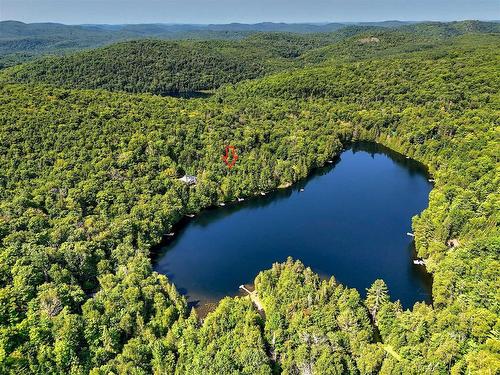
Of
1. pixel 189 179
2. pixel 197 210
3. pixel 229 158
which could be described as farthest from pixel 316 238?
pixel 229 158

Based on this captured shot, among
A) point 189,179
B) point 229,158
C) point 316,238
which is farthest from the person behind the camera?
point 229,158

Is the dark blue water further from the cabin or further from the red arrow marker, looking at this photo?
the red arrow marker

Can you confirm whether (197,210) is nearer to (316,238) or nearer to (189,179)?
(189,179)

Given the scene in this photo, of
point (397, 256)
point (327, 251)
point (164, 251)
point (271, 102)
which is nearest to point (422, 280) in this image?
point (397, 256)

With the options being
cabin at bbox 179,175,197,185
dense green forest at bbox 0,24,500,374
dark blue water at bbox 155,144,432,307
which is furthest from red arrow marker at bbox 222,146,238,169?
dark blue water at bbox 155,144,432,307

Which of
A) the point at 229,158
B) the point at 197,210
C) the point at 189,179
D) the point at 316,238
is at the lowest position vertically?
the point at 316,238

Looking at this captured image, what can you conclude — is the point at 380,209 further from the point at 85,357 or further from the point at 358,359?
the point at 85,357

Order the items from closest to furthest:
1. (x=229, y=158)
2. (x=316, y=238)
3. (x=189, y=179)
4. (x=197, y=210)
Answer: (x=316, y=238) < (x=197, y=210) < (x=189, y=179) < (x=229, y=158)
